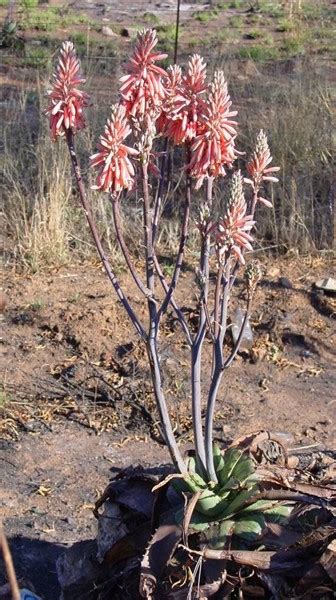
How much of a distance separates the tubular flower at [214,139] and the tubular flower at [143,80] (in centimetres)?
16

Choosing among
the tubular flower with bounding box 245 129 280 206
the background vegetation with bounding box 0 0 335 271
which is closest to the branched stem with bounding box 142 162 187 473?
the tubular flower with bounding box 245 129 280 206

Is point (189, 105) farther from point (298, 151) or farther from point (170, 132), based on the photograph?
point (298, 151)

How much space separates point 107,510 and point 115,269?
3.31 m

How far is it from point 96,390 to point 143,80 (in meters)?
2.70

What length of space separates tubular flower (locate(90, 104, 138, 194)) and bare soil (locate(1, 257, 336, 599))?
178 cm

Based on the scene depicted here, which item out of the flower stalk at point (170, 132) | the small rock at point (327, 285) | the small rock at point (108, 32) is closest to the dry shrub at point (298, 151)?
the small rock at point (327, 285)

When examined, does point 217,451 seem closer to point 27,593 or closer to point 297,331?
point 27,593

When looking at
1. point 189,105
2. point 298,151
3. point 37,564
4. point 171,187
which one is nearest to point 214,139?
point 189,105

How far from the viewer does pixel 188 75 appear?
10.7ft

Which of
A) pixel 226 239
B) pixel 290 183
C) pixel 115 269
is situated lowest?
pixel 115 269

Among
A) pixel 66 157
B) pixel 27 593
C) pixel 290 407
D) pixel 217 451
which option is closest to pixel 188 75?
pixel 217 451

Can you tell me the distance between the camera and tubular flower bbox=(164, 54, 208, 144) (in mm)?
3223

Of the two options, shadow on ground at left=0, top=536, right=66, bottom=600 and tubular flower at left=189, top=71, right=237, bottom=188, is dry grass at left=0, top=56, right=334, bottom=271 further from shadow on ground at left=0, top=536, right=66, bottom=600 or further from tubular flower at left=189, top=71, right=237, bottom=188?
tubular flower at left=189, top=71, right=237, bottom=188

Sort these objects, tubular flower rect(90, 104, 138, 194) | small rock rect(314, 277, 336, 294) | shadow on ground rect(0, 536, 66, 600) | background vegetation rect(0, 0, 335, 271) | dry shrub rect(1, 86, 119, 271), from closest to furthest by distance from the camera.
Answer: tubular flower rect(90, 104, 138, 194)
shadow on ground rect(0, 536, 66, 600)
small rock rect(314, 277, 336, 294)
dry shrub rect(1, 86, 119, 271)
background vegetation rect(0, 0, 335, 271)
